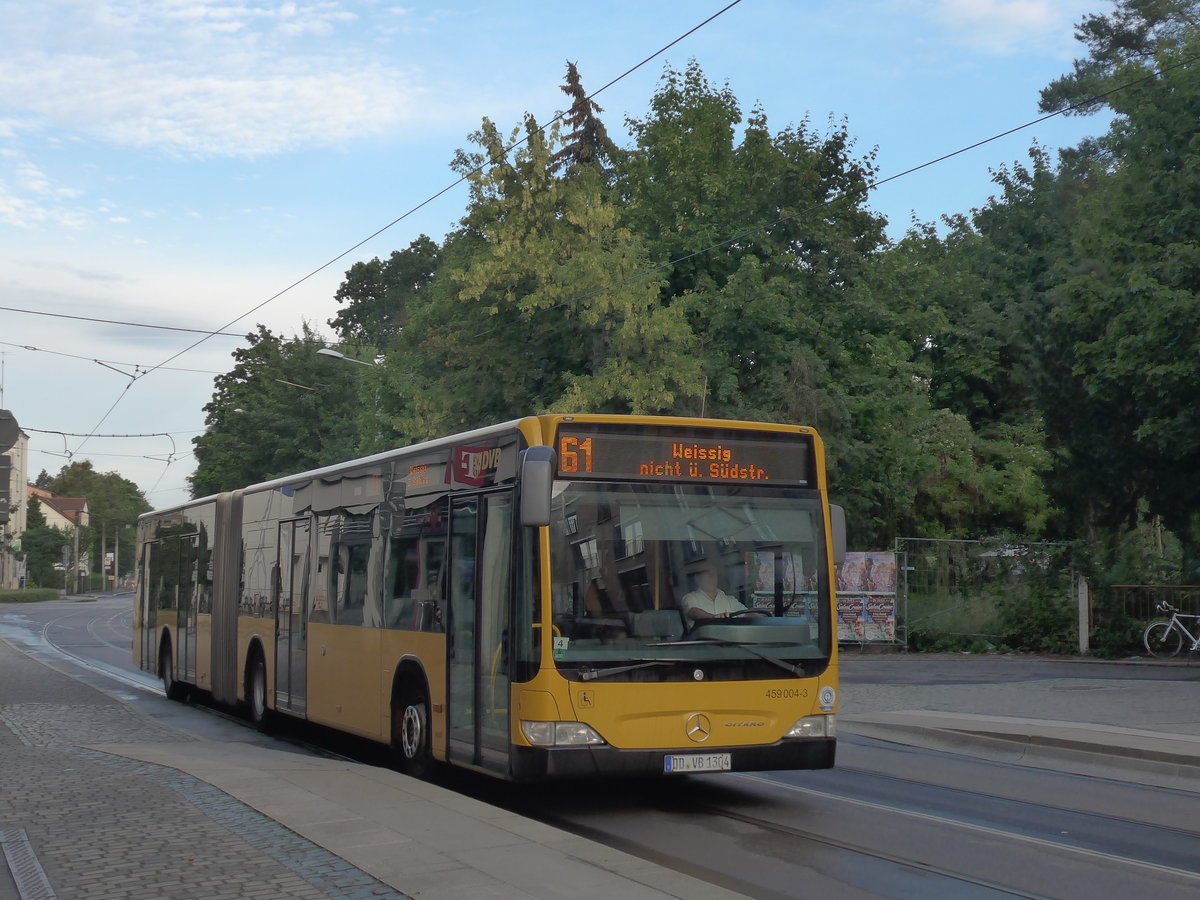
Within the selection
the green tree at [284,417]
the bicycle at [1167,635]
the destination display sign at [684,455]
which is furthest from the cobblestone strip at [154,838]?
the green tree at [284,417]

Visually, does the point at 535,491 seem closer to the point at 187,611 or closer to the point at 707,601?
the point at 707,601

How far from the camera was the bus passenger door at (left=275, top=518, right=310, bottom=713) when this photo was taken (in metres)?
14.8

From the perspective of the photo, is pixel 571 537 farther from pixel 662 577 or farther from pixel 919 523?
pixel 919 523

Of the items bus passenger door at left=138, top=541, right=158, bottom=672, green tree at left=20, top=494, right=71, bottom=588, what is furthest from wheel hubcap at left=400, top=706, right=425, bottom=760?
green tree at left=20, top=494, right=71, bottom=588

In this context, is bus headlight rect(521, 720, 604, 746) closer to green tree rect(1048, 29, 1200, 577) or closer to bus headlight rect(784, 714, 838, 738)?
bus headlight rect(784, 714, 838, 738)

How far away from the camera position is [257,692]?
16.8m

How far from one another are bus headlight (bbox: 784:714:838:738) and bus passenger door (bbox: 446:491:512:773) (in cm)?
203

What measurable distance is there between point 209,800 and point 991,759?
24.7 feet

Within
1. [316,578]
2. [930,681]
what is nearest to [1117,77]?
[930,681]

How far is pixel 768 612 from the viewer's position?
9.88m

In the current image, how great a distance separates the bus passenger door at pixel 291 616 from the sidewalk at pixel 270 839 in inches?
104

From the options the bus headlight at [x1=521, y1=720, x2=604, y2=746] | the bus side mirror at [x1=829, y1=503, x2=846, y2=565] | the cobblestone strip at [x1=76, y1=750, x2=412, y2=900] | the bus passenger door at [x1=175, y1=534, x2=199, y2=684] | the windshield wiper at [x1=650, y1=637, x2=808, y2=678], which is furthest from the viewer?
the bus passenger door at [x1=175, y1=534, x2=199, y2=684]

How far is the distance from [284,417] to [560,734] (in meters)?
57.1

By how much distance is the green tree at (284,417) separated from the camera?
64250 mm
